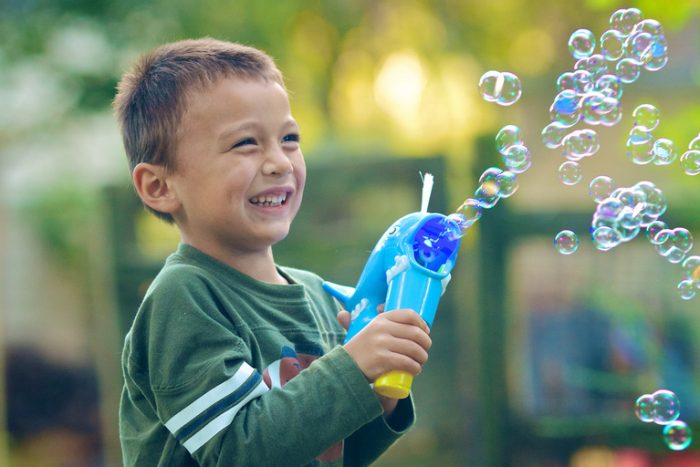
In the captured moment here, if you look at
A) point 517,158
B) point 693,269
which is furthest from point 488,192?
point 693,269

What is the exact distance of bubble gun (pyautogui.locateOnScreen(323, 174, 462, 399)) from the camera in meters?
1.76

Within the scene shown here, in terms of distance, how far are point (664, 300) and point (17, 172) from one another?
21.9 feet

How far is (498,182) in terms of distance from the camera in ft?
7.15

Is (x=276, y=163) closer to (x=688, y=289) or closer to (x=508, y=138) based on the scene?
(x=508, y=138)

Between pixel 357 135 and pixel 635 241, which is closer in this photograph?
pixel 635 241

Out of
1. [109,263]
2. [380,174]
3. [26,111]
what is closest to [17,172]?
[26,111]

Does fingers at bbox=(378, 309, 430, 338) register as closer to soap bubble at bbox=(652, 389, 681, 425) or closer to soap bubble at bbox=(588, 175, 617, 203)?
soap bubble at bbox=(588, 175, 617, 203)

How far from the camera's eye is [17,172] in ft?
31.1

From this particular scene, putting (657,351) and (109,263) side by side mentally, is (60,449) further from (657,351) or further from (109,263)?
(657,351)

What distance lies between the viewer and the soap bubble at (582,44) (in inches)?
99.2

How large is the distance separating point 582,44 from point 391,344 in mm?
1166

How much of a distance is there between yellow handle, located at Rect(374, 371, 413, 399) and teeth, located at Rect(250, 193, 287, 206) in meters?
0.41

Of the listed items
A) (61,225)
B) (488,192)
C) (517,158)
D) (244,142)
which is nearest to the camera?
(244,142)

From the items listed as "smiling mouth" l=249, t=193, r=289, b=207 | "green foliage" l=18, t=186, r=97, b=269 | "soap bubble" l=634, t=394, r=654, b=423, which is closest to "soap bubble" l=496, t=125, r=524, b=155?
"smiling mouth" l=249, t=193, r=289, b=207
